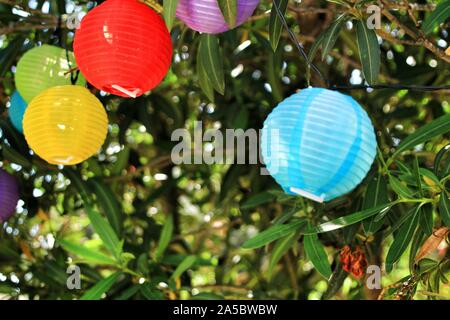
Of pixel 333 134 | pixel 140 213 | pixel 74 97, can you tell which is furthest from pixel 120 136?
pixel 333 134

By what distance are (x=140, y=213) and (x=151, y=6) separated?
1.19 meters

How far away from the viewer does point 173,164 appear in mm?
2805

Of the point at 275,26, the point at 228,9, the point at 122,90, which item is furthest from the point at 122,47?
the point at 275,26

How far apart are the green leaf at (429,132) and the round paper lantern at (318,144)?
0.90 feet

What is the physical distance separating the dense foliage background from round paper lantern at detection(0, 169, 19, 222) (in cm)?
5

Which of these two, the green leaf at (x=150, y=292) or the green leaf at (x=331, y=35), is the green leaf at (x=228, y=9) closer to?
the green leaf at (x=331, y=35)

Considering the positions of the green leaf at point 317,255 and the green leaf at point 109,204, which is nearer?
the green leaf at point 317,255

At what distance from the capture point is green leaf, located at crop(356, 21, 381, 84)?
5.27ft

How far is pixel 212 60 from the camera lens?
5.84 feet

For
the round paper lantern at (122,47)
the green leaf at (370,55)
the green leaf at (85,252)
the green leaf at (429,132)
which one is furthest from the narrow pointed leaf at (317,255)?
the green leaf at (85,252)

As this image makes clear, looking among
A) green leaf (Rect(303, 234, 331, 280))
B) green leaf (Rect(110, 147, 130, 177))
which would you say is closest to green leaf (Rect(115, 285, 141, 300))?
green leaf (Rect(110, 147, 130, 177))

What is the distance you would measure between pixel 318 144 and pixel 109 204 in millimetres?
1031

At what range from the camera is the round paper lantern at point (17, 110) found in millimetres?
1922
